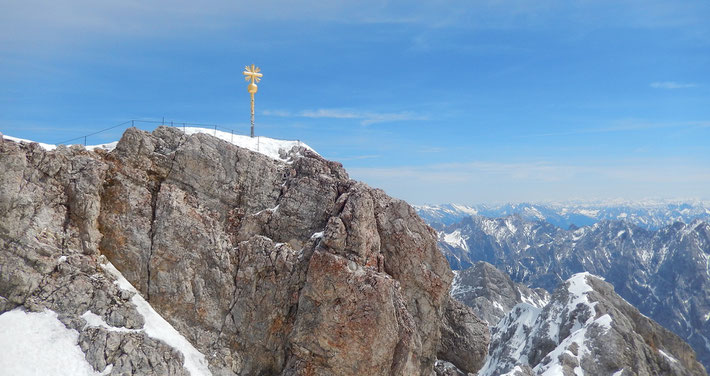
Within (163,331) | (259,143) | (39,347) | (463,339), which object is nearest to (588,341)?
(463,339)

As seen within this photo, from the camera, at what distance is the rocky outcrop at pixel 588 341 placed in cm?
8638

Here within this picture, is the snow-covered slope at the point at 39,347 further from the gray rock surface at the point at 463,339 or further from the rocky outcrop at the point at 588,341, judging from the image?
the rocky outcrop at the point at 588,341

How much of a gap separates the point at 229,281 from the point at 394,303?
54.6 ft

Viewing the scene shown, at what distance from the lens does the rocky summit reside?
1586 inches

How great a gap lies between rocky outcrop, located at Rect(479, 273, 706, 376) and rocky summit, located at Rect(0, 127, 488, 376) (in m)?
48.4

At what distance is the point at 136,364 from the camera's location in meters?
39.1

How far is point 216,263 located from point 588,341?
78130 millimetres

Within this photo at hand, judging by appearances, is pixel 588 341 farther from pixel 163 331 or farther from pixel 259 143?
pixel 163 331

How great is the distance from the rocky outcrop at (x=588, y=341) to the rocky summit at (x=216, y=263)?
48.4 meters

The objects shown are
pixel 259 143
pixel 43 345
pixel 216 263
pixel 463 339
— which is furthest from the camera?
pixel 259 143

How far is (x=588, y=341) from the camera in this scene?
9050 centimetres

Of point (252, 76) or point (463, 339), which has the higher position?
point (252, 76)

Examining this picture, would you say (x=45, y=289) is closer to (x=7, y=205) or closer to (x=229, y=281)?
(x=7, y=205)

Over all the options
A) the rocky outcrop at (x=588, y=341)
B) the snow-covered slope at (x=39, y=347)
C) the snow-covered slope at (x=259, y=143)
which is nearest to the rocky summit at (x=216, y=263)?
the snow-covered slope at (x=39, y=347)
